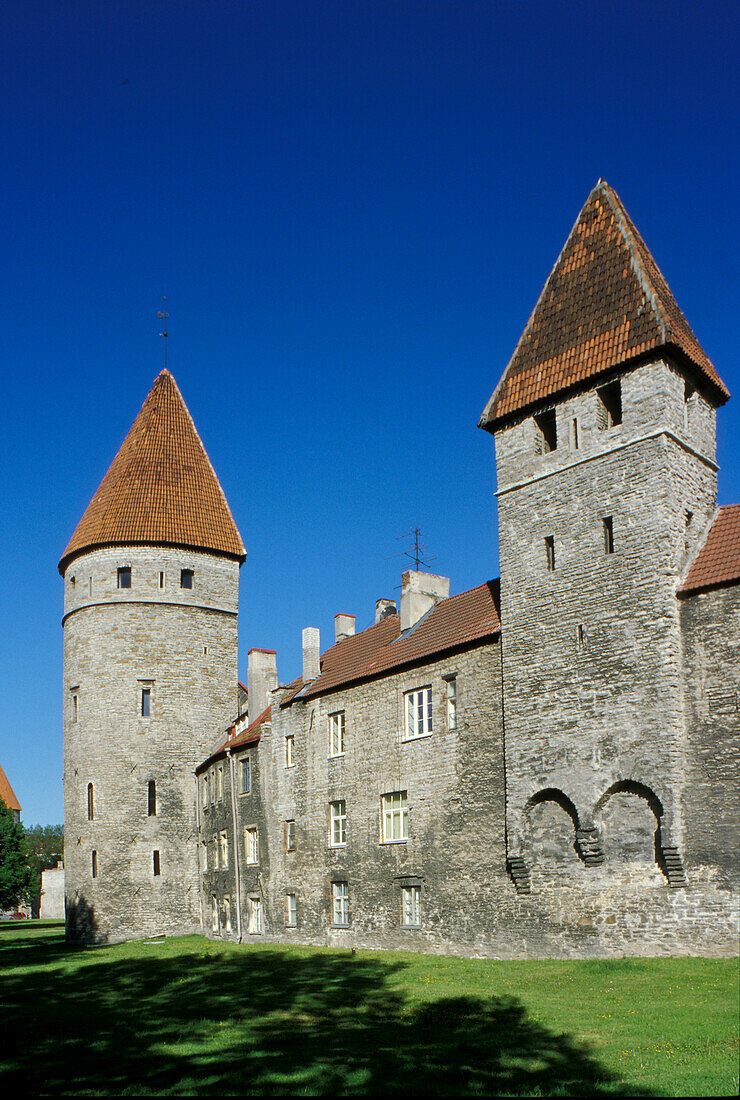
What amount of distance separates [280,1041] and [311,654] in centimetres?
2109

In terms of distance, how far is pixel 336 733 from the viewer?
105 ft

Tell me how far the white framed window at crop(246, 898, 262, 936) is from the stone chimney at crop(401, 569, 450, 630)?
11437 millimetres

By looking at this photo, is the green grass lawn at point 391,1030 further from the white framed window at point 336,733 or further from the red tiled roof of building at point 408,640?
the white framed window at point 336,733

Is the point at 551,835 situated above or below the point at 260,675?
below

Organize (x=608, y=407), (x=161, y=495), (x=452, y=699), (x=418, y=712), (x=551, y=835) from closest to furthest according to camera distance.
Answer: (x=551, y=835) → (x=608, y=407) → (x=452, y=699) → (x=418, y=712) → (x=161, y=495)

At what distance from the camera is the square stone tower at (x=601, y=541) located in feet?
69.8

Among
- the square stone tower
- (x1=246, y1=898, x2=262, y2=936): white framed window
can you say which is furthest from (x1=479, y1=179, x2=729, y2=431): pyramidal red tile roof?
(x1=246, y1=898, x2=262, y2=936): white framed window

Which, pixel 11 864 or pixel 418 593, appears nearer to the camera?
pixel 418 593

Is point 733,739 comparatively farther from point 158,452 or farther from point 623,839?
point 158,452

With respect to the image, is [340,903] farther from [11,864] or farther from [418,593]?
[11,864]

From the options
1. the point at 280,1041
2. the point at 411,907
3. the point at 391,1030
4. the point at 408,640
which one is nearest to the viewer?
the point at 280,1041

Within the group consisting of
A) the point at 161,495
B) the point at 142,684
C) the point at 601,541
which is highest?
the point at 161,495

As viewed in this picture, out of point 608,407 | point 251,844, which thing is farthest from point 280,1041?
point 251,844

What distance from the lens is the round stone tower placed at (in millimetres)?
41625
